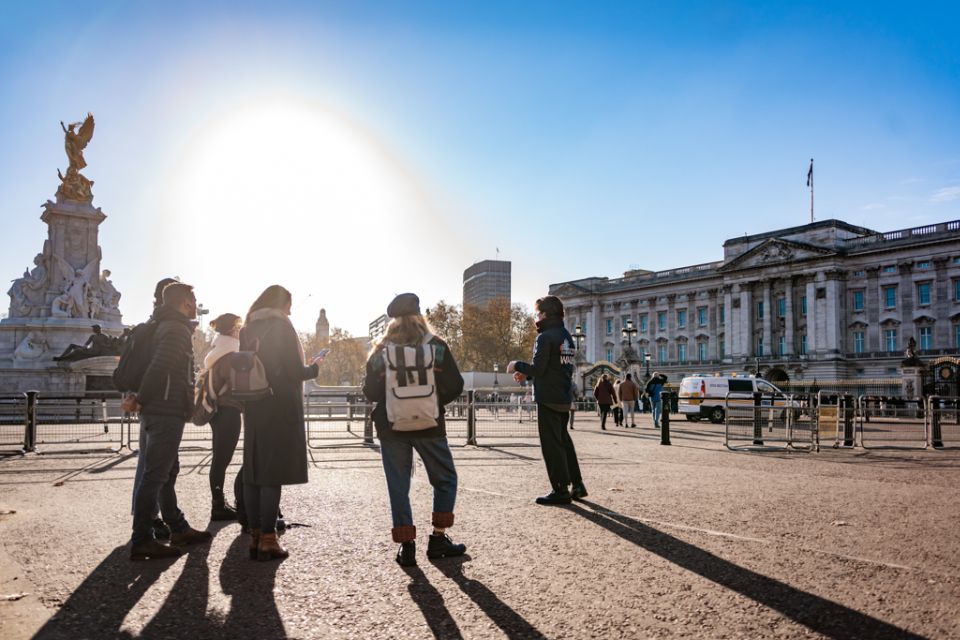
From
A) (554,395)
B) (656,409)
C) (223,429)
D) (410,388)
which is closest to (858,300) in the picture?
(656,409)

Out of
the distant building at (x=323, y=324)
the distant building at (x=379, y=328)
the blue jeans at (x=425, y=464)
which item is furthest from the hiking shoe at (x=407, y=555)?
the distant building at (x=323, y=324)

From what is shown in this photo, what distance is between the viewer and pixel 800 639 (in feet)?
11.4

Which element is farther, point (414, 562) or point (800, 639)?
point (414, 562)

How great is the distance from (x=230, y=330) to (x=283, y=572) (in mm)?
2879

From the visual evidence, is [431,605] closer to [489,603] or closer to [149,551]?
[489,603]

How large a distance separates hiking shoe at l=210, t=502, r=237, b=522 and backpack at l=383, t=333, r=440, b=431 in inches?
105

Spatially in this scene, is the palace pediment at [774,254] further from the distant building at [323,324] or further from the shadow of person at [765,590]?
the distant building at [323,324]

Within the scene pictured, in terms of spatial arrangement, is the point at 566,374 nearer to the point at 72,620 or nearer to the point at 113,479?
the point at 72,620

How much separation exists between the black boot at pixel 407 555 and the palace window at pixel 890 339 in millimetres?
71415

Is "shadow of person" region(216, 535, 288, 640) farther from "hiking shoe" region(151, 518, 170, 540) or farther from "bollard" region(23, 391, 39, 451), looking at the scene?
"bollard" region(23, 391, 39, 451)

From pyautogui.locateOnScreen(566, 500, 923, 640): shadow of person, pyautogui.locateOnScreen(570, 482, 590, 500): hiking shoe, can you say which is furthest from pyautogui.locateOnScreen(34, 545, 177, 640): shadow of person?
pyautogui.locateOnScreen(570, 482, 590, 500): hiking shoe

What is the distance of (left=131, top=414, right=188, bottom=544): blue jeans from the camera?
17.5ft

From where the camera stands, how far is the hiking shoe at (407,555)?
503 cm

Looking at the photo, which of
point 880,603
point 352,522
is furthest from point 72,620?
point 880,603
